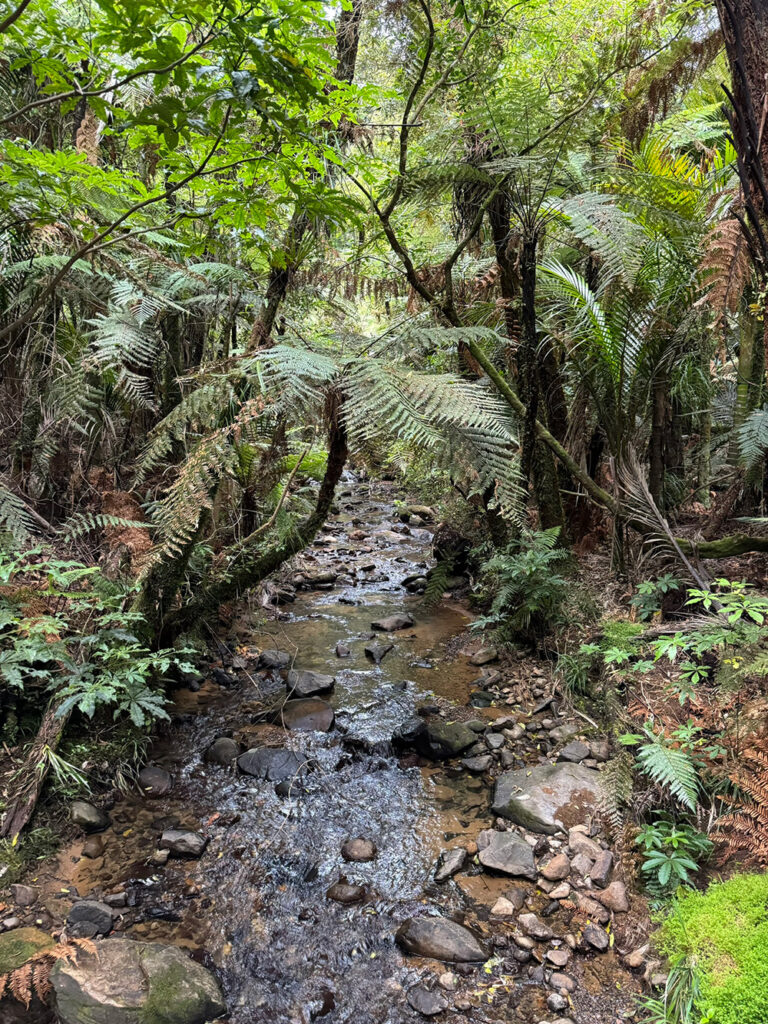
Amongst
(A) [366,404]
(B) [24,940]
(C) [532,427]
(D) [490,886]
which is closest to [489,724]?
(D) [490,886]

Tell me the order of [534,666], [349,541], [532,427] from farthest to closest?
[349,541] < [534,666] < [532,427]

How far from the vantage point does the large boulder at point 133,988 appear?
1765mm

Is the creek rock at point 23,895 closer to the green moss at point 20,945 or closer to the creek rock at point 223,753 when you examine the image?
the green moss at point 20,945

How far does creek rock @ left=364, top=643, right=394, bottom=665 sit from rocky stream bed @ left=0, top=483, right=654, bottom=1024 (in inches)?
12.2

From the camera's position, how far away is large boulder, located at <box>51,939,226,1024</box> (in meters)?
1.76

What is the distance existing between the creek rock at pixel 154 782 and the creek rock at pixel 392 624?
2.09 metres

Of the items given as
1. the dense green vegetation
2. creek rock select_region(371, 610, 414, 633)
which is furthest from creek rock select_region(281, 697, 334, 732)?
creek rock select_region(371, 610, 414, 633)

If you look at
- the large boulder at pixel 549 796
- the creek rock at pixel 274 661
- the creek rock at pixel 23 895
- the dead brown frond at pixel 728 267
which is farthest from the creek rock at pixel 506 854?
the dead brown frond at pixel 728 267

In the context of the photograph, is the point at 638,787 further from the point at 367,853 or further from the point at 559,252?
the point at 559,252

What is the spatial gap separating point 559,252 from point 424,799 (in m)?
3.70

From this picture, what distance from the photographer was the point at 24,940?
1943 millimetres

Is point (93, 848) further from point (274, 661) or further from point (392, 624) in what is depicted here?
point (392, 624)

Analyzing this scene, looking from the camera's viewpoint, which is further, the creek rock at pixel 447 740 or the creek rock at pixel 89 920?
the creek rock at pixel 447 740

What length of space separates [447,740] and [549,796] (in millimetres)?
642
